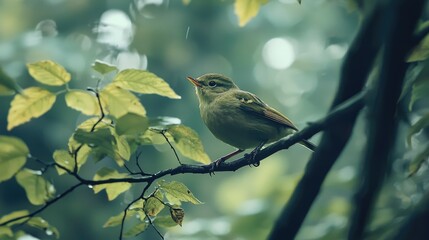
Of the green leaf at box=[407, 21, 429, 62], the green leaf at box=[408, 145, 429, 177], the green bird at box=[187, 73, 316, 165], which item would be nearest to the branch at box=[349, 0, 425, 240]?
the green leaf at box=[407, 21, 429, 62]

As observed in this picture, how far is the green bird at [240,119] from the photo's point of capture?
270cm

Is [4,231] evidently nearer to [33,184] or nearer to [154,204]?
[33,184]

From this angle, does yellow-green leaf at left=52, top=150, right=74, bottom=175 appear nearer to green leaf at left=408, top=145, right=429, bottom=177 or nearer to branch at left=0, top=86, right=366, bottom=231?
branch at left=0, top=86, right=366, bottom=231

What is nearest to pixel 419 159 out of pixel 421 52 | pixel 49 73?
pixel 421 52

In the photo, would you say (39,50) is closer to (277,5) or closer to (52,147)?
(52,147)

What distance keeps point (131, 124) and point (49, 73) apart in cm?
31

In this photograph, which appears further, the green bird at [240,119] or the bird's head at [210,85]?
the bird's head at [210,85]

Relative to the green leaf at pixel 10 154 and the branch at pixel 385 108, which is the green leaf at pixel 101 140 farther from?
the branch at pixel 385 108

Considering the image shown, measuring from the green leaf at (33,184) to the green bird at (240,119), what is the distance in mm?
1072

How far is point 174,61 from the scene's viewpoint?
6.76 m

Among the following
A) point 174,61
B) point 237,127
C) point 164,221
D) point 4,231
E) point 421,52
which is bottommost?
point 4,231

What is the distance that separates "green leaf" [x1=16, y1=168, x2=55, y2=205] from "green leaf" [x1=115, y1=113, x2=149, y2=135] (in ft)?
1.00

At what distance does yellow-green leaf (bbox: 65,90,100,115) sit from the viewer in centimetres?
166

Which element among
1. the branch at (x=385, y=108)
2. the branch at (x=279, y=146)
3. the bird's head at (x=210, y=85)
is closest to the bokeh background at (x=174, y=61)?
the bird's head at (x=210, y=85)
